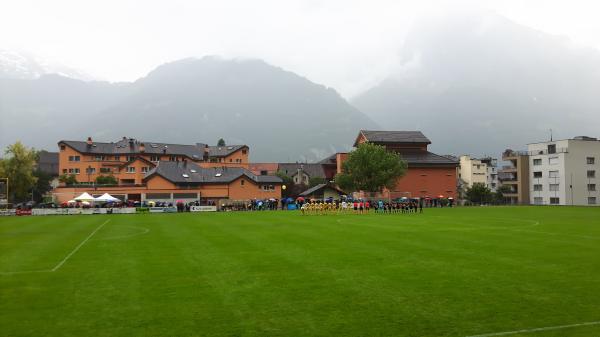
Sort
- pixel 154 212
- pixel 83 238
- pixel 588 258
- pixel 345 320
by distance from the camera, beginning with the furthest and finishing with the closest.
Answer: pixel 154 212, pixel 83 238, pixel 588 258, pixel 345 320

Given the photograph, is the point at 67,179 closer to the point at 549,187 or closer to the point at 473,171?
the point at 549,187

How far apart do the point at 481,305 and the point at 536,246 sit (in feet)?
42.8

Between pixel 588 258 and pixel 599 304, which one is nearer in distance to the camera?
pixel 599 304

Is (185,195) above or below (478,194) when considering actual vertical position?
below

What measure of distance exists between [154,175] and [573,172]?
8356 cm

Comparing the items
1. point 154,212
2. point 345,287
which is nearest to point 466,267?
point 345,287

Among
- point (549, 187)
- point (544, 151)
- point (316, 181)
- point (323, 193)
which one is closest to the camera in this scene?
point (323, 193)

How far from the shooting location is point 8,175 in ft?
280

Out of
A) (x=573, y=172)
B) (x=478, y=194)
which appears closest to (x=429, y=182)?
(x=478, y=194)

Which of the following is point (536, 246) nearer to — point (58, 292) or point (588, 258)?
point (588, 258)

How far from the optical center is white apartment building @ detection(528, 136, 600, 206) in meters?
103

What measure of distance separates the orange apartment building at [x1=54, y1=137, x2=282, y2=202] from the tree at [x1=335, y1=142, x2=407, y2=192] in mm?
17070

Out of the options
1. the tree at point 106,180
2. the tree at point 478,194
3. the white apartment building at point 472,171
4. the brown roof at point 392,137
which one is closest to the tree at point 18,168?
the tree at point 106,180

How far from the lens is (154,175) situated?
92500 mm
